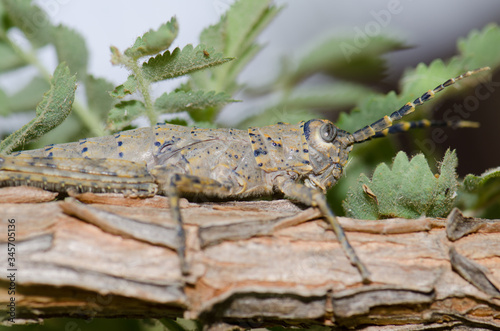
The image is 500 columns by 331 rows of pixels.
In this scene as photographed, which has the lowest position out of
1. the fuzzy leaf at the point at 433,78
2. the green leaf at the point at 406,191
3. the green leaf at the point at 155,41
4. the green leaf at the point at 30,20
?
the green leaf at the point at 406,191

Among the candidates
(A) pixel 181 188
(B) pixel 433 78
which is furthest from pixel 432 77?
(A) pixel 181 188

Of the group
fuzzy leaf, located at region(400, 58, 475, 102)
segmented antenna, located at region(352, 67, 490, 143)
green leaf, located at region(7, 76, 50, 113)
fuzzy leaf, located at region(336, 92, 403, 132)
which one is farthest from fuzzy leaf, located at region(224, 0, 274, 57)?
green leaf, located at region(7, 76, 50, 113)

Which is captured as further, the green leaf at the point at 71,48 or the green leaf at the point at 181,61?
the green leaf at the point at 71,48

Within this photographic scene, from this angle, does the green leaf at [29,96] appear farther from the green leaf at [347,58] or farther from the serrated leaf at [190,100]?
the green leaf at [347,58]

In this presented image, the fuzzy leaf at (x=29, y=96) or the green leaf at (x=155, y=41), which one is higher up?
the fuzzy leaf at (x=29, y=96)

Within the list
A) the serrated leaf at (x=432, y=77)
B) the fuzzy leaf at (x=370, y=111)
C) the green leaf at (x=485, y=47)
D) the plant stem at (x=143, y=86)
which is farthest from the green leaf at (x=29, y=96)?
the green leaf at (x=485, y=47)
